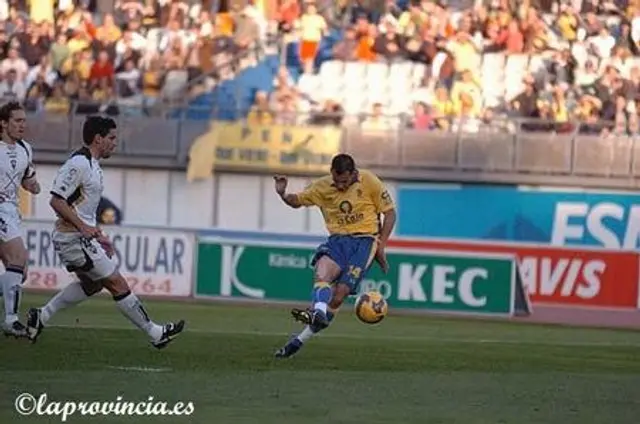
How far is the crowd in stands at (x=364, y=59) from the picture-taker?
3025 centimetres

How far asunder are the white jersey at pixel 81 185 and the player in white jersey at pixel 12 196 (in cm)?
97

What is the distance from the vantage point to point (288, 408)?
39.4 ft

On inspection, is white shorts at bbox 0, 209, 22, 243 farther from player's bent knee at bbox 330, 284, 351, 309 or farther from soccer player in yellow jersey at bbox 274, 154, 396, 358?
player's bent knee at bbox 330, 284, 351, 309

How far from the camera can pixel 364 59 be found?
31672mm

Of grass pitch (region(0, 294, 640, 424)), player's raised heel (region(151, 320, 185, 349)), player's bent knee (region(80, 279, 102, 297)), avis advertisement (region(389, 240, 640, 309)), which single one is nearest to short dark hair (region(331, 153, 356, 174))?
grass pitch (region(0, 294, 640, 424))

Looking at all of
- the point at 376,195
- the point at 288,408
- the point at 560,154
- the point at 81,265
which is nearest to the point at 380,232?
the point at 376,195

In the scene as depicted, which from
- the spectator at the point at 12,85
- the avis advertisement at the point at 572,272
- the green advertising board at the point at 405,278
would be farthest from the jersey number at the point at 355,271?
the spectator at the point at 12,85

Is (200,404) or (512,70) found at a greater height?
(512,70)

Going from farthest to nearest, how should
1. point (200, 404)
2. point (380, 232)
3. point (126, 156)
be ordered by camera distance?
point (126, 156), point (380, 232), point (200, 404)

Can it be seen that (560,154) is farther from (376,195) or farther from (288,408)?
(288,408)

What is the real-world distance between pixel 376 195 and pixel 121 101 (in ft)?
53.2

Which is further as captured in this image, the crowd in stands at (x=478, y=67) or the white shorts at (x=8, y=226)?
the crowd in stands at (x=478, y=67)

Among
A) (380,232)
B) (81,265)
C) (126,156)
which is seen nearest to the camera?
(81,265)

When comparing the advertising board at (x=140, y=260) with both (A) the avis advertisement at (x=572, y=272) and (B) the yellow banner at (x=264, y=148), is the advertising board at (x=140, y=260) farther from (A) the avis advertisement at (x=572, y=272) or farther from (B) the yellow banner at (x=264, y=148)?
(B) the yellow banner at (x=264, y=148)
